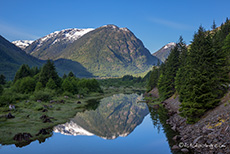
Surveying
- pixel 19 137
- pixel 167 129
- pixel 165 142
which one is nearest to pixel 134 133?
pixel 167 129

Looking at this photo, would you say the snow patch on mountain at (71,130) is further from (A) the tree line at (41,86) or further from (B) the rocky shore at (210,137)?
(A) the tree line at (41,86)

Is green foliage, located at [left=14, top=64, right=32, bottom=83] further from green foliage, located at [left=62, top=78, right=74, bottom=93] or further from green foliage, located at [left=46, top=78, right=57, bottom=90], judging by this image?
green foliage, located at [left=46, top=78, right=57, bottom=90]

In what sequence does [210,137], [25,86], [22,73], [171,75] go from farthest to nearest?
[22,73] < [25,86] < [171,75] < [210,137]

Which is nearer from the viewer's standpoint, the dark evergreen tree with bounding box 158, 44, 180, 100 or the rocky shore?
the rocky shore

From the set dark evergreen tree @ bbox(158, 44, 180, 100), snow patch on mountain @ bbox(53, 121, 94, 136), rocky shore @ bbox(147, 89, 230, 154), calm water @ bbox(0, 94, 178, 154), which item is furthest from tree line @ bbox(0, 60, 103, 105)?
rocky shore @ bbox(147, 89, 230, 154)

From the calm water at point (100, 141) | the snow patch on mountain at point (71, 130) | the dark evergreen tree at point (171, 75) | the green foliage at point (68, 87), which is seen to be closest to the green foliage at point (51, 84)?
the green foliage at point (68, 87)

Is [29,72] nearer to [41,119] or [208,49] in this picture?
[41,119]

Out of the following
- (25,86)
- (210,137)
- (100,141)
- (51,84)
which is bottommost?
(210,137)

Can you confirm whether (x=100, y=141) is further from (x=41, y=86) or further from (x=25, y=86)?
(x=25, y=86)

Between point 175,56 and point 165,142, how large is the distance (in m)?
40.6

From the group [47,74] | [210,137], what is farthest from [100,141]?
[47,74]

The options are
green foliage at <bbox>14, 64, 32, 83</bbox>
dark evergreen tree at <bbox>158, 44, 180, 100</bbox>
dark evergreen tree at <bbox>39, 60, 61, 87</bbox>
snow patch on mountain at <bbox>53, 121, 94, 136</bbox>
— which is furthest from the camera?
green foliage at <bbox>14, 64, 32, 83</bbox>

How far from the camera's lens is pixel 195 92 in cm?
2881

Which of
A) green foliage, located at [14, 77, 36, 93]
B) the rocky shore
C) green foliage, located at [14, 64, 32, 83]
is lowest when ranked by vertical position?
the rocky shore
